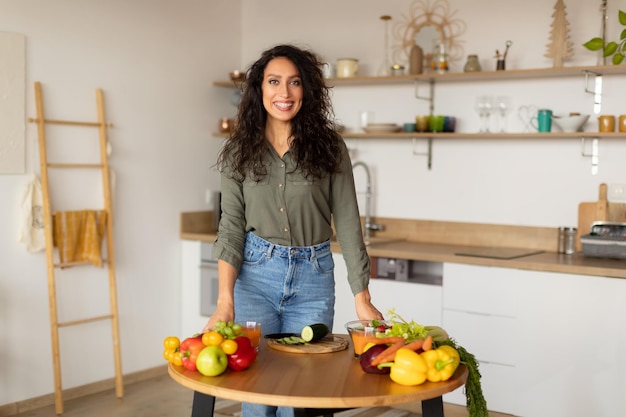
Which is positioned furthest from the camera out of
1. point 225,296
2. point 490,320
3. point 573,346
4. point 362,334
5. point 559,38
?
point 559,38

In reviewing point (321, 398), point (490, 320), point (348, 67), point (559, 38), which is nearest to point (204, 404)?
point (321, 398)

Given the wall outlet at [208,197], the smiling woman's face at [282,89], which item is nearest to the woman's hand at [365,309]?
the smiling woman's face at [282,89]

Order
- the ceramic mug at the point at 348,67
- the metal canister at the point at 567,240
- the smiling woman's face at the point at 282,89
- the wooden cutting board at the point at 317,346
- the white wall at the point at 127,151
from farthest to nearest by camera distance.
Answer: the ceramic mug at the point at 348,67, the metal canister at the point at 567,240, the white wall at the point at 127,151, the smiling woman's face at the point at 282,89, the wooden cutting board at the point at 317,346

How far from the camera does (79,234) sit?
436 cm

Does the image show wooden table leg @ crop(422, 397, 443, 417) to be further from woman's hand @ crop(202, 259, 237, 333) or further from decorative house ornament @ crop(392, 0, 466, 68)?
decorative house ornament @ crop(392, 0, 466, 68)

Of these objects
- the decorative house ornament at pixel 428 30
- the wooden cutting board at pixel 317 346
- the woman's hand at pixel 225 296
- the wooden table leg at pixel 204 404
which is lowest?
the wooden table leg at pixel 204 404

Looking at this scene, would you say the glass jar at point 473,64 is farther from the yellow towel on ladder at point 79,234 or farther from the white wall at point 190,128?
the yellow towel on ladder at point 79,234

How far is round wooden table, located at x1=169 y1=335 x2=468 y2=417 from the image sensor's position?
1816 mm

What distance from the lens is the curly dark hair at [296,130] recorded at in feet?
8.32

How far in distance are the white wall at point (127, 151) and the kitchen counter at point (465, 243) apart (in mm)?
328

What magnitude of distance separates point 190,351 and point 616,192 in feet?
9.44

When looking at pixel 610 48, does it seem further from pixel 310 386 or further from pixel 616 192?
pixel 310 386

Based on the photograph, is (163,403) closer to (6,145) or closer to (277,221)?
(6,145)

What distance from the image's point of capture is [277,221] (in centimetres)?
255
